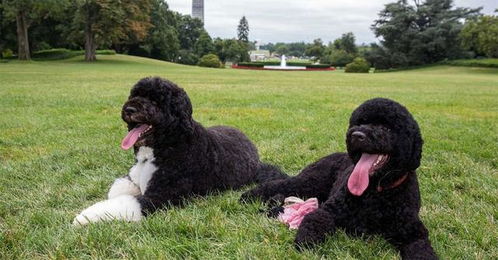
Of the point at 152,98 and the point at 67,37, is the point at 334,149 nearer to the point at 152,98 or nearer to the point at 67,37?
the point at 152,98

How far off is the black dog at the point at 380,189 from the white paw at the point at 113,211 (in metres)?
1.50

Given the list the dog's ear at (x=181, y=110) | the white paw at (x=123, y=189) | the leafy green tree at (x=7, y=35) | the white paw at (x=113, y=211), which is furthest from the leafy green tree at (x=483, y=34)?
the white paw at (x=113, y=211)

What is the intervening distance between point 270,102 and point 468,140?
6.58 metres

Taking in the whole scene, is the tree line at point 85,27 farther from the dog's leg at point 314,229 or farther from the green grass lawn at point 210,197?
the dog's leg at point 314,229

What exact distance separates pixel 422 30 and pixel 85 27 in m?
45.6

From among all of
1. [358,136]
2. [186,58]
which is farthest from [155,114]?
[186,58]

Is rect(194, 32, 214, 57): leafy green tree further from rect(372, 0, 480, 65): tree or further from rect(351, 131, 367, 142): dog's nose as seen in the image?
rect(351, 131, 367, 142): dog's nose

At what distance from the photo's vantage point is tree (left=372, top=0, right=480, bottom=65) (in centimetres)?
6272

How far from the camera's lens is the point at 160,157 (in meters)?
4.47

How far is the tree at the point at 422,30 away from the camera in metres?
62.7

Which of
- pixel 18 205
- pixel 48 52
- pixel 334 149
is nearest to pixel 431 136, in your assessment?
pixel 334 149

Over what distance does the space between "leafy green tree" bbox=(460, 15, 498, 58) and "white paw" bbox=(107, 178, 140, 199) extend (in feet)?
180

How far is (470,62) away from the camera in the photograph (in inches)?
2237

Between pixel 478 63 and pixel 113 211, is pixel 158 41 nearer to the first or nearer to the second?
pixel 478 63
